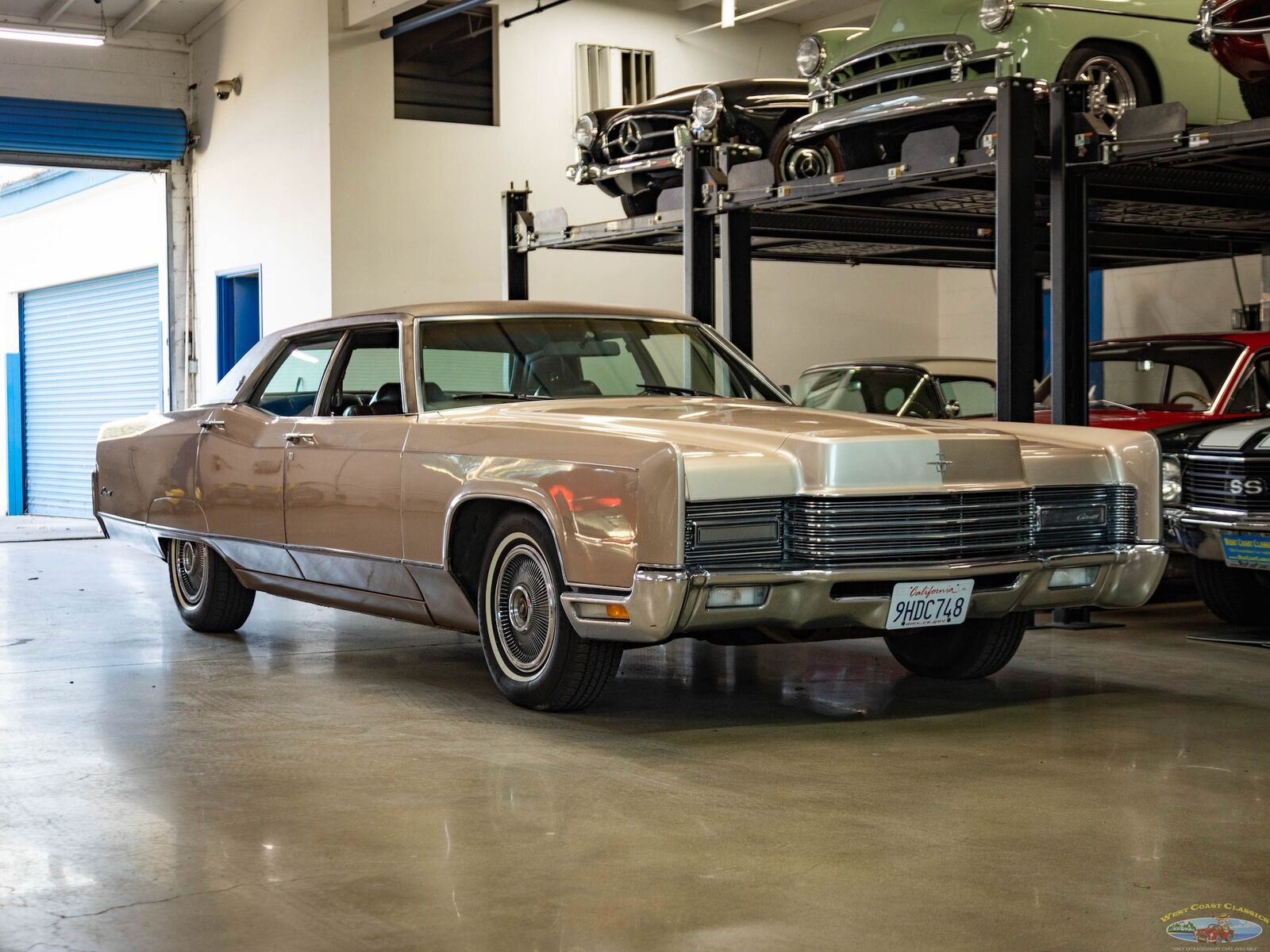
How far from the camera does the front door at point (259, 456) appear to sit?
6883 mm

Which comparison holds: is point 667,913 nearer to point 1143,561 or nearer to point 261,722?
point 261,722

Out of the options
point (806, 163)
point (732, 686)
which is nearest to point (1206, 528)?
point (732, 686)

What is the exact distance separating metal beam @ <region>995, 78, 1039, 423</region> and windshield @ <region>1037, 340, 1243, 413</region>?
66.0 inches

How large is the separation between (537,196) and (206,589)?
9491 mm

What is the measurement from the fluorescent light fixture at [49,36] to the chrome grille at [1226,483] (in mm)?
12061

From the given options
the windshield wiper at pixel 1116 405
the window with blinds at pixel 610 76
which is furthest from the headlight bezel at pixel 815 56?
the window with blinds at pixel 610 76

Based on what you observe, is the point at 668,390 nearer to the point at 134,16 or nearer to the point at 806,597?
the point at 806,597

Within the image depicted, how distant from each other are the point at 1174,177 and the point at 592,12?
9.03m

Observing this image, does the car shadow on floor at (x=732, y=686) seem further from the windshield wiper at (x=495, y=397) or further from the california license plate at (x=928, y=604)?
the windshield wiper at (x=495, y=397)

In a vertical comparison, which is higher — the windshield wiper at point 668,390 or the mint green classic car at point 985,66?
the mint green classic car at point 985,66

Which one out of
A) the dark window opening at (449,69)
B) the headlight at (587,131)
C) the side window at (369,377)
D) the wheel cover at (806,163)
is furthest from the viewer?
the dark window opening at (449,69)

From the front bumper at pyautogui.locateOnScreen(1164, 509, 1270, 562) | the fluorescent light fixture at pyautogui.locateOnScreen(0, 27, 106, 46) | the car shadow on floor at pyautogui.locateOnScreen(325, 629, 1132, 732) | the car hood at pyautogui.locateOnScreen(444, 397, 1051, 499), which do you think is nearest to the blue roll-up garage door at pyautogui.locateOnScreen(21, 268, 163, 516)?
the fluorescent light fixture at pyautogui.locateOnScreen(0, 27, 106, 46)

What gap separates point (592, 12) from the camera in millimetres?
16891

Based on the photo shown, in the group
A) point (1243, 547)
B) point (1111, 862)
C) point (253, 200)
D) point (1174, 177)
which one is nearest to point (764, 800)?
point (1111, 862)
